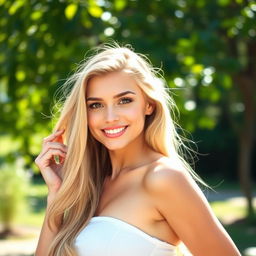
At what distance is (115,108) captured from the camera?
254 centimetres

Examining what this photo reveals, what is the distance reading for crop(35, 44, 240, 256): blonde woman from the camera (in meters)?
2.30

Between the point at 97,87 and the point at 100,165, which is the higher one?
the point at 97,87

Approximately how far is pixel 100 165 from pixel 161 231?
58 cm

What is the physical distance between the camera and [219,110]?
2056cm

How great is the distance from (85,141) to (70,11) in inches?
98.3

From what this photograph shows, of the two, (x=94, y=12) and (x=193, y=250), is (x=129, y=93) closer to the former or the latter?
(x=193, y=250)

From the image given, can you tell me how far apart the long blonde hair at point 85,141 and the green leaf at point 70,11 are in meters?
2.28

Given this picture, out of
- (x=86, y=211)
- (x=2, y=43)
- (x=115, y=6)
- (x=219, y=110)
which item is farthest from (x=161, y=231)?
(x=219, y=110)

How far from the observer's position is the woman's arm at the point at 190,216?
2273 mm

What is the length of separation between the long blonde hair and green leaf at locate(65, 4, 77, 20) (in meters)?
2.28

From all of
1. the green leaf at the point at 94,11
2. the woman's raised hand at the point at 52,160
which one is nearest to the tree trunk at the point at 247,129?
the green leaf at the point at 94,11

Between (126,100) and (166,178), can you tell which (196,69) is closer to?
(126,100)

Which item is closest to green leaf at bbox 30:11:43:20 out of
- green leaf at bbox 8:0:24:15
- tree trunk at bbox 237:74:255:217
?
green leaf at bbox 8:0:24:15

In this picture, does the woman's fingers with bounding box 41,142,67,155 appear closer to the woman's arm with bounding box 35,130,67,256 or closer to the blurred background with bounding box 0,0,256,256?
the woman's arm with bounding box 35,130,67,256
